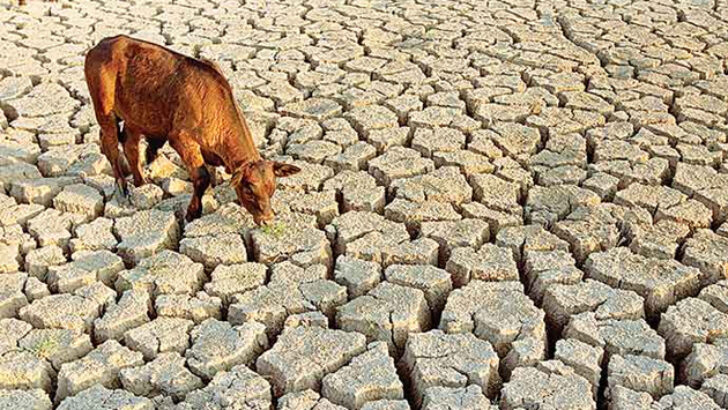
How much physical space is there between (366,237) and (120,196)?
1.46 meters

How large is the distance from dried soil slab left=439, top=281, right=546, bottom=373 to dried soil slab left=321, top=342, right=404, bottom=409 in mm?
402

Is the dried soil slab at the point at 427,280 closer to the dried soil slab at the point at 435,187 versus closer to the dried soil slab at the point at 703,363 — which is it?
the dried soil slab at the point at 435,187

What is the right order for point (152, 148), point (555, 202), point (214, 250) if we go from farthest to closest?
point (152, 148) → point (555, 202) → point (214, 250)

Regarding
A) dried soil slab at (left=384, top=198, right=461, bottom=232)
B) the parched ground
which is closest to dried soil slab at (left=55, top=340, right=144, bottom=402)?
the parched ground

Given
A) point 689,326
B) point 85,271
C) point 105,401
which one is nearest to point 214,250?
point 85,271

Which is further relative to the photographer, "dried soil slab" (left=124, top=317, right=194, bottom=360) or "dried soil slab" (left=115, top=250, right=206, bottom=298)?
"dried soil slab" (left=115, top=250, right=206, bottom=298)

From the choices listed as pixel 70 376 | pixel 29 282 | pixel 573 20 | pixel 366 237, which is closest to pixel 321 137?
pixel 366 237

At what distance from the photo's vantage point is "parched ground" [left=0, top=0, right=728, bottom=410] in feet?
10.5

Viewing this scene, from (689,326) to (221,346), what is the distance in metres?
1.96

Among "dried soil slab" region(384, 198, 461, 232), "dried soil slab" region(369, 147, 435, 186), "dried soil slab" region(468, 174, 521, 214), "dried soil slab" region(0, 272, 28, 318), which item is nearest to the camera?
"dried soil slab" region(0, 272, 28, 318)

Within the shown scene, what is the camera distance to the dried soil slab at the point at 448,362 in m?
3.16

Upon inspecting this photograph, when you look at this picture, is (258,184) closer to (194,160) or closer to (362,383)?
(194,160)

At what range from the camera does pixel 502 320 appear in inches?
137

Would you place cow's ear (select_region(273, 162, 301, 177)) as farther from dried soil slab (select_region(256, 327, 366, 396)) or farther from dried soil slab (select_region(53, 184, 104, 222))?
dried soil slab (select_region(53, 184, 104, 222))
